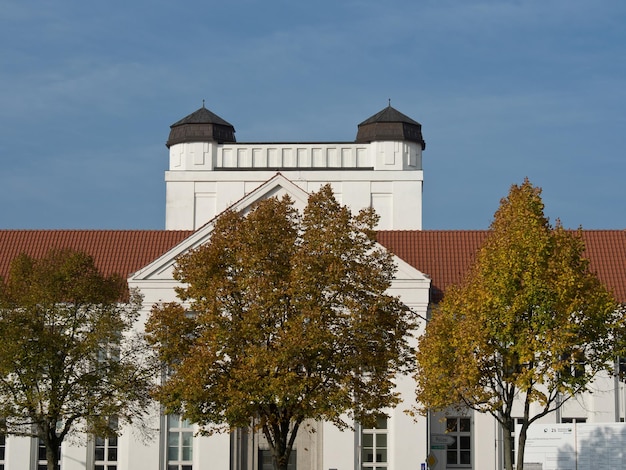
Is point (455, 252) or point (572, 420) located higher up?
point (455, 252)

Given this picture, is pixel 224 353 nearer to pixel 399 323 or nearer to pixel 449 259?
pixel 399 323

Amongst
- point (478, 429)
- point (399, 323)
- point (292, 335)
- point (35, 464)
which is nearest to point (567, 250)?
Answer: point (399, 323)

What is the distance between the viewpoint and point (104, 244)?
194 ft

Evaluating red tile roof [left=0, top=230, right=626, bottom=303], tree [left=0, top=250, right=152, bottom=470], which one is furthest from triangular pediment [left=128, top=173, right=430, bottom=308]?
tree [left=0, top=250, right=152, bottom=470]

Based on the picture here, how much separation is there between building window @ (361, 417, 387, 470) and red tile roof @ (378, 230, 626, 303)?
621cm

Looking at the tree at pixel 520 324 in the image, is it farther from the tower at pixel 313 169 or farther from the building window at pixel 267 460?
the tower at pixel 313 169

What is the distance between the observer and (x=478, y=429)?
174 feet

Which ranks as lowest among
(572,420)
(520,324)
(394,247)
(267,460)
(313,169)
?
(267,460)

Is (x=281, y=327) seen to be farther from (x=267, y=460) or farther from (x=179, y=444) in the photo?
(x=267, y=460)

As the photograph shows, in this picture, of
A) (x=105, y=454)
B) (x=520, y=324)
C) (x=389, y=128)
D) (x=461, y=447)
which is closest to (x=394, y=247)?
(x=461, y=447)

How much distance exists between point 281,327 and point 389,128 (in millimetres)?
43428

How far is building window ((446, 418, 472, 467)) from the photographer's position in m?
53.3

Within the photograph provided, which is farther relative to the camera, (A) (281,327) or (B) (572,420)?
(B) (572,420)

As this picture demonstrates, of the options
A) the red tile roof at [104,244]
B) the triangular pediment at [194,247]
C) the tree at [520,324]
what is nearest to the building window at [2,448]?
the red tile roof at [104,244]
